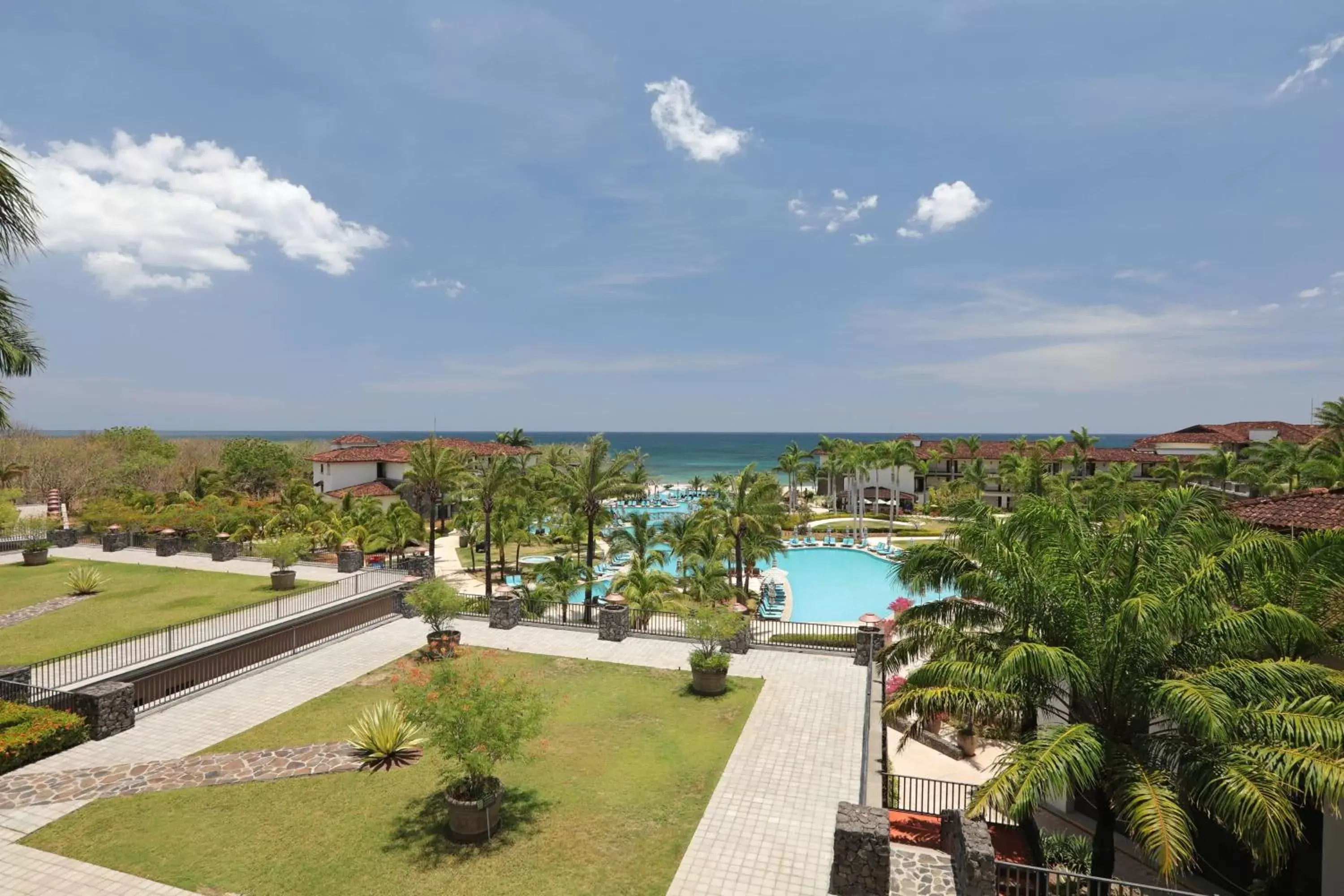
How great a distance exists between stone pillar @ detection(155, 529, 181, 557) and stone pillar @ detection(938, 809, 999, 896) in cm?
4369

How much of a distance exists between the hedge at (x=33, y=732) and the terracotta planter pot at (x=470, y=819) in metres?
10.9

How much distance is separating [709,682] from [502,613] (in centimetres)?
1060

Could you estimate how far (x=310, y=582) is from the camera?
1230 inches

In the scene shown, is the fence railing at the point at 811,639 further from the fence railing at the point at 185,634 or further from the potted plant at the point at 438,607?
the fence railing at the point at 185,634

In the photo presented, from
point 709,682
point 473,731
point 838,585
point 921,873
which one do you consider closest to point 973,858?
point 921,873

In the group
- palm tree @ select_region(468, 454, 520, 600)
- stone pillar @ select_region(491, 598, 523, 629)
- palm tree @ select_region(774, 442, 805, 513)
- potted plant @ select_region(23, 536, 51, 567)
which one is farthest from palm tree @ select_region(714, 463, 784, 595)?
potted plant @ select_region(23, 536, 51, 567)

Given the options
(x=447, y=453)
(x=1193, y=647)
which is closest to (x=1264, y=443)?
(x=1193, y=647)

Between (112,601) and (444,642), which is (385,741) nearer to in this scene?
(444,642)

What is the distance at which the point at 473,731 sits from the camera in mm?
11625

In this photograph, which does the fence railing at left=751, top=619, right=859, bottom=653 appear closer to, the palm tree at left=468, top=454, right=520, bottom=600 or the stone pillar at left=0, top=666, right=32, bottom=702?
the palm tree at left=468, top=454, right=520, bottom=600

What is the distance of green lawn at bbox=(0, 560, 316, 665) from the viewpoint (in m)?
22.3

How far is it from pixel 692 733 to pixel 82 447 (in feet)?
246

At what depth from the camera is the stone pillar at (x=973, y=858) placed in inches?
389

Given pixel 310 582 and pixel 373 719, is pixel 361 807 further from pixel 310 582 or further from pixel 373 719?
pixel 310 582
